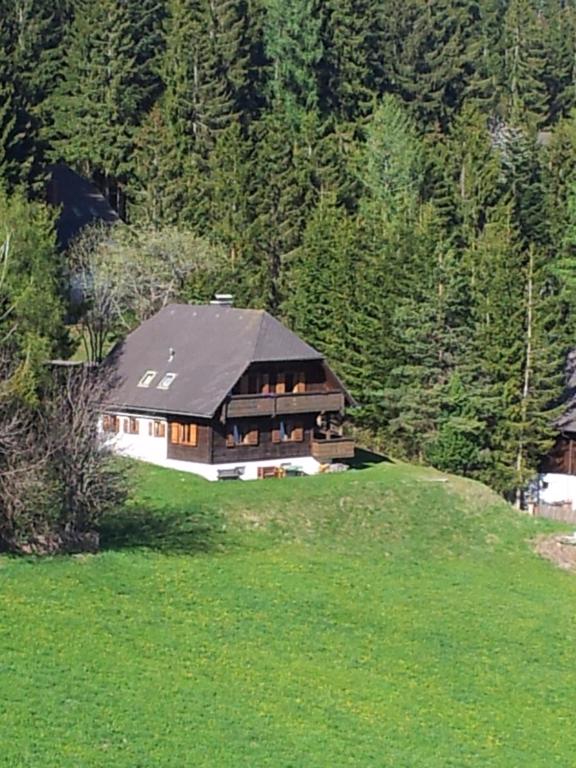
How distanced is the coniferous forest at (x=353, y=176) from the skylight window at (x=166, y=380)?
401cm

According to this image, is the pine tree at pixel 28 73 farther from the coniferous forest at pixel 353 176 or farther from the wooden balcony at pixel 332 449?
the wooden balcony at pixel 332 449

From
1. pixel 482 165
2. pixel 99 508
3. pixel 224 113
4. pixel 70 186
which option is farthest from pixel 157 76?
pixel 99 508

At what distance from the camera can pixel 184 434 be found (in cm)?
4984

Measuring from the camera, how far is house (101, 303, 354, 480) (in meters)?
49.5

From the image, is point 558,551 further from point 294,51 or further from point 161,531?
point 294,51

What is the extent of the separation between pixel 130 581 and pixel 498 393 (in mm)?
21853

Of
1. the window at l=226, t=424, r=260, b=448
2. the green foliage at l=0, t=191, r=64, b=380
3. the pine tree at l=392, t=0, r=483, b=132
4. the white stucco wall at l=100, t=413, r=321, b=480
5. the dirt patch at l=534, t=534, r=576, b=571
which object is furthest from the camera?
the pine tree at l=392, t=0, r=483, b=132

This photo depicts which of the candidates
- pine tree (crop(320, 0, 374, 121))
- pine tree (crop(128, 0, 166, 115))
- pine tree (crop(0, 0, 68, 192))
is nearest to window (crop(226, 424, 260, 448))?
pine tree (crop(0, 0, 68, 192))

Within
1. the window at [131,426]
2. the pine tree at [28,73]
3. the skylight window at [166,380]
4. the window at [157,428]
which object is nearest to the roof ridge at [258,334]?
the skylight window at [166,380]

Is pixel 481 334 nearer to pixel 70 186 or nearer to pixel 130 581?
pixel 130 581

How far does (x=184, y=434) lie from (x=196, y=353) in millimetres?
3531

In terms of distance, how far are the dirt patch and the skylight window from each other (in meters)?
14.2

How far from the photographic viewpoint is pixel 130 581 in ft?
112

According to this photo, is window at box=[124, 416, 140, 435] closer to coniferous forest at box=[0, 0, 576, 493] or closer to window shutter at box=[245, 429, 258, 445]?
window shutter at box=[245, 429, 258, 445]
